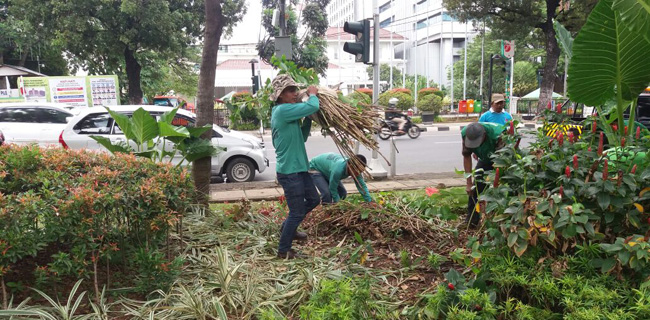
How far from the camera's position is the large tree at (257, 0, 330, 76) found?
20.1 m

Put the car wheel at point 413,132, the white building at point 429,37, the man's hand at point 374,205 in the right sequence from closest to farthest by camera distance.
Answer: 1. the man's hand at point 374,205
2. the car wheel at point 413,132
3. the white building at point 429,37

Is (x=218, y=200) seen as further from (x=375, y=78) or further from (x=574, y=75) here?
(x=574, y=75)

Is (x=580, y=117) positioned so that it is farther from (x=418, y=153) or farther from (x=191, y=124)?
(x=191, y=124)

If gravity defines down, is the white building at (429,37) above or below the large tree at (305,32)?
above

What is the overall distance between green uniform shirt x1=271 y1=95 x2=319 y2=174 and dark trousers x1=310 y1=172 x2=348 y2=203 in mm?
1269

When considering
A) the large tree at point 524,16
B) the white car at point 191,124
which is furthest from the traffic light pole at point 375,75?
the large tree at point 524,16

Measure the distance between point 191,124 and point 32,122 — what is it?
172 inches

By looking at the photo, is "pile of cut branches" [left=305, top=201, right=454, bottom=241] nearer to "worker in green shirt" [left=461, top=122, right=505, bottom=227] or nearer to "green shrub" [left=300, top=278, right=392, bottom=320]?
"worker in green shirt" [left=461, top=122, right=505, bottom=227]

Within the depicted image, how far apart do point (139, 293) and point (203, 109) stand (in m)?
2.43

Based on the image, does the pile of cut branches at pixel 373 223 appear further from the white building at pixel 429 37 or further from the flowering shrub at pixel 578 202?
the white building at pixel 429 37

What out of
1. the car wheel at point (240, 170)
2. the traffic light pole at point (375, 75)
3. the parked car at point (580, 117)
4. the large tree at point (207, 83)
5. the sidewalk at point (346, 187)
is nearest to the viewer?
the parked car at point (580, 117)

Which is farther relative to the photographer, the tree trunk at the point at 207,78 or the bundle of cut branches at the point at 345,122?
the tree trunk at the point at 207,78

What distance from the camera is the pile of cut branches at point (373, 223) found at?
4305 mm

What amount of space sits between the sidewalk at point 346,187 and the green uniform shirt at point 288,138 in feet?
10.4
